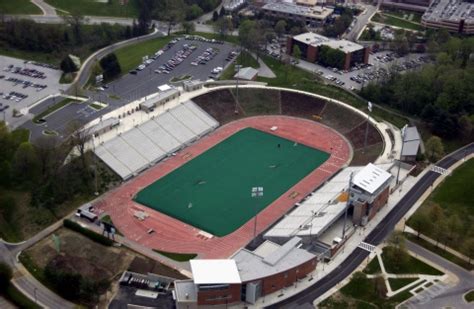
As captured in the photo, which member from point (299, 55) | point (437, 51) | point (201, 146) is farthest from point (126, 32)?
point (437, 51)

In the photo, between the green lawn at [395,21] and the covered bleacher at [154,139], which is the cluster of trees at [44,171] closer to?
the covered bleacher at [154,139]

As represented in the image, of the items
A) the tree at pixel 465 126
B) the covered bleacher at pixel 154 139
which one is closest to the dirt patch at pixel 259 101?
the covered bleacher at pixel 154 139

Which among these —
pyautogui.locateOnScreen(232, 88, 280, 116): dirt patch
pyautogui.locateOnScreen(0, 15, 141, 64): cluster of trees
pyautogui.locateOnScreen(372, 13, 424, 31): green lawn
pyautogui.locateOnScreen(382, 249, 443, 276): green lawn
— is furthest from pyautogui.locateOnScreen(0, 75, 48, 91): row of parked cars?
pyautogui.locateOnScreen(372, 13, 424, 31): green lawn

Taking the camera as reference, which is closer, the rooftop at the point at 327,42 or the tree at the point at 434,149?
the tree at the point at 434,149

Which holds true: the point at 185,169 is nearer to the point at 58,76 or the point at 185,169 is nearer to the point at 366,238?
the point at 366,238

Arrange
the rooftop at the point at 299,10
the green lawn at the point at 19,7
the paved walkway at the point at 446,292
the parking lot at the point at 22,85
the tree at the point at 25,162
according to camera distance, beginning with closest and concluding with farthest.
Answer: the paved walkway at the point at 446,292 → the tree at the point at 25,162 → the parking lot at the point at 22,85 → the green lawn at the point at 19,7 → the rooftop at the point at 299,10

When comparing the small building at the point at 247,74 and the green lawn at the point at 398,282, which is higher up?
the small building at the point at 247,74

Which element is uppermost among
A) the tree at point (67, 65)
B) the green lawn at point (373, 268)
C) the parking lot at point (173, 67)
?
the tree at point (67, 65)
